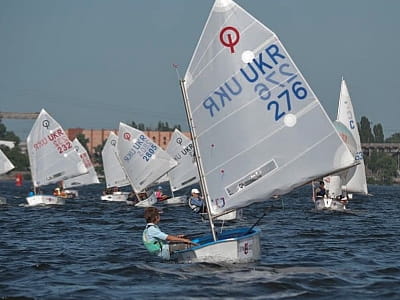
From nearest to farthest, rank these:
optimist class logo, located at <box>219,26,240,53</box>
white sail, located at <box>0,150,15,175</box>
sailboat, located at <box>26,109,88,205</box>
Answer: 1. optimist class logo, located at <box>219,26,240,53</box>
2. sailboat, located at <box>26,109,88,205</box>
3. white sail, located at <box>0,150,15,175</box>

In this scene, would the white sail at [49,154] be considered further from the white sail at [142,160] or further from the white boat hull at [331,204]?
the white boat hull at [331,204]

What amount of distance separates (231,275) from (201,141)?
3.05 m

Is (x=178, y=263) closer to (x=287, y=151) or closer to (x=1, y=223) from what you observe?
(x=287, y=151)

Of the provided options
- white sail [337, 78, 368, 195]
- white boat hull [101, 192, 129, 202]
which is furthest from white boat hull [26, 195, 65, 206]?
white sail [337, 78, 368, 195]

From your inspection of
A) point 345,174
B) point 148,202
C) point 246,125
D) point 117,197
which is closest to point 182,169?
point 117,197

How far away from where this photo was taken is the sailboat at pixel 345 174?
48.8 metres

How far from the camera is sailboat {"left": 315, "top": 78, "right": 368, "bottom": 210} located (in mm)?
48834

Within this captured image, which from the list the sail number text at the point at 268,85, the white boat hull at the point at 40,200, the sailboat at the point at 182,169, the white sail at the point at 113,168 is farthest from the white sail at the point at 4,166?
the sail number text at the point at 268,85

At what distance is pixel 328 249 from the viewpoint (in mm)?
27078

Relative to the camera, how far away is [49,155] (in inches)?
2242

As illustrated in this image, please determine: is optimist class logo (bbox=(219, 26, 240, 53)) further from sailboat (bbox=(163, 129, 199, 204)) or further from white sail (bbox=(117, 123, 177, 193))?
sailboat (bbox=(163, 129, 199, 204))

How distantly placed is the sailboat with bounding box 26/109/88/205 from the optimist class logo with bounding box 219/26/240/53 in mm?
36077

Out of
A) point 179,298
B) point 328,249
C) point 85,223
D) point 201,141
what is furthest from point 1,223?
point 179,298

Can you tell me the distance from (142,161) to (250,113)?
36093 mm
